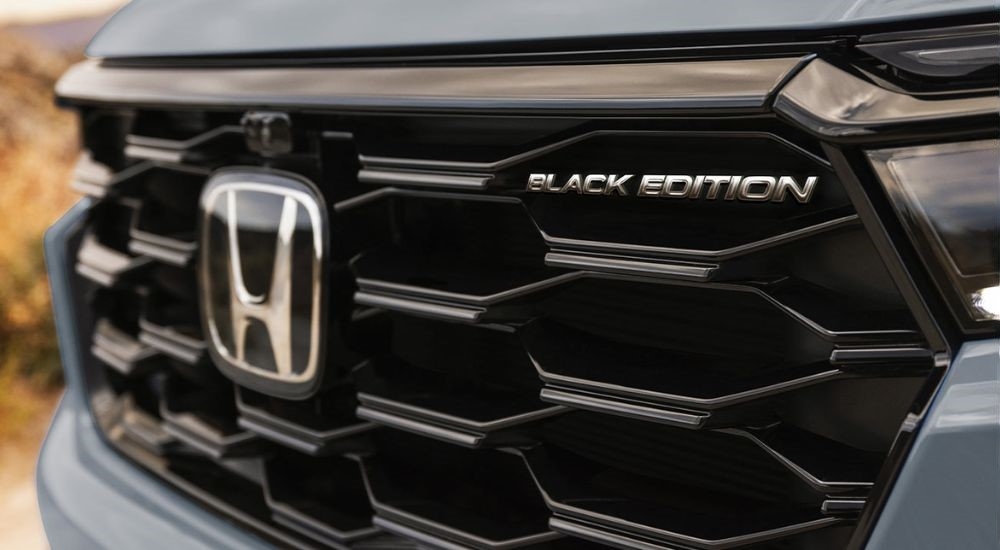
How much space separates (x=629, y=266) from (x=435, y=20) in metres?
0.41

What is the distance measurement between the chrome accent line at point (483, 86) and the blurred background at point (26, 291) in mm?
705

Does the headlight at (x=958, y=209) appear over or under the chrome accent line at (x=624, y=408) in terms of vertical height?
over

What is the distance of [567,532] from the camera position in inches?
44.7

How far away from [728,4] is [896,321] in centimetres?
35

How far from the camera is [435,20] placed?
3.85ft

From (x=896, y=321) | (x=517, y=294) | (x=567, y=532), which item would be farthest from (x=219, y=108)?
(x=896, y=321)

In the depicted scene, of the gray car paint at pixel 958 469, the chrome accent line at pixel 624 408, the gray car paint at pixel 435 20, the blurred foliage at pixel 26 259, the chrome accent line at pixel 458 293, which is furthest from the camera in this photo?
the blurred foliage at pixel 26 259

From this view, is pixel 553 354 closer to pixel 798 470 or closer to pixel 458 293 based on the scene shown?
pixel 458 293

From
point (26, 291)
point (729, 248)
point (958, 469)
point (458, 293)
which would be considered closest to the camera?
point (958, 469)

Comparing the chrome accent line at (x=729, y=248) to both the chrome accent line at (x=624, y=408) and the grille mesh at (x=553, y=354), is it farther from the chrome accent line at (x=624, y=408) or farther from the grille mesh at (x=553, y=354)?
the chrome accent line at (x=624, y=408)

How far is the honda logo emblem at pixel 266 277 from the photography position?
1.34m

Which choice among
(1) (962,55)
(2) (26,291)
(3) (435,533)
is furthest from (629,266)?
(2) (26,291)

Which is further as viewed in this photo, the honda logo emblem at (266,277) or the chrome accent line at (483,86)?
the honda logo emblem at (266,277)

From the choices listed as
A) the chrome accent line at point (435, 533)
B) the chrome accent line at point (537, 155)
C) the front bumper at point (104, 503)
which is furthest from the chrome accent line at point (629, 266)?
the front bumper at point (104, 503)
